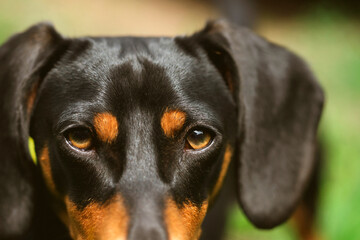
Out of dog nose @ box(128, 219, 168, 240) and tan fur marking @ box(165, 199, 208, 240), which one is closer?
dog nose @ box(128, 219, 168, 240)

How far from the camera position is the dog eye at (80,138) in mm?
2455

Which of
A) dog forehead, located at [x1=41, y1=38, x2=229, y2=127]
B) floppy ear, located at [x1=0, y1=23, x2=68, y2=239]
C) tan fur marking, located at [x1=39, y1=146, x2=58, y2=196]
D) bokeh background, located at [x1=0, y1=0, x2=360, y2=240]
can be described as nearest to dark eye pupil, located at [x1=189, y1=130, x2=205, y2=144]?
dog forehead, located at [x1=41, y1=38, x2=229, y2=127]

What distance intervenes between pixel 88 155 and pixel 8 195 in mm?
599

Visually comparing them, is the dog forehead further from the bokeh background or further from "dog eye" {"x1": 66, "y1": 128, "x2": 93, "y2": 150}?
the bokeh background

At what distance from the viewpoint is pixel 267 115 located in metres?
2.95

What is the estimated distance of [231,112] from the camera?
2.84 meters

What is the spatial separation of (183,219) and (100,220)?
367mm

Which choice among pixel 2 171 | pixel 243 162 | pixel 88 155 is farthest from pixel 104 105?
pixel 243 162

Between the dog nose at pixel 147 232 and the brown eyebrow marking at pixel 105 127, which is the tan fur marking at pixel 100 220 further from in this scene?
the brown eyebrow marking at pixel 105 127

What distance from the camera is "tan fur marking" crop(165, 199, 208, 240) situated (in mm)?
2264

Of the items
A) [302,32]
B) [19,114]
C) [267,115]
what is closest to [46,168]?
[19,114]

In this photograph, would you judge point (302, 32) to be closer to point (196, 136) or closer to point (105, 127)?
point (196, 136)

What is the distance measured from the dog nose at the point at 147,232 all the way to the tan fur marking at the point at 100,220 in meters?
0.04

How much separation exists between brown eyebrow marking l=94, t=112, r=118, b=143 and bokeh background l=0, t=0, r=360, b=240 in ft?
7.81
